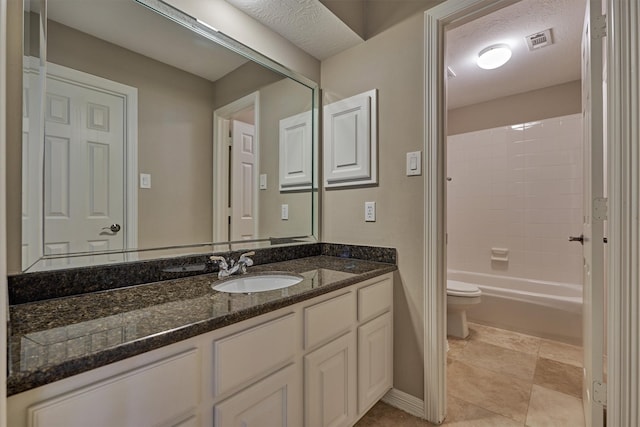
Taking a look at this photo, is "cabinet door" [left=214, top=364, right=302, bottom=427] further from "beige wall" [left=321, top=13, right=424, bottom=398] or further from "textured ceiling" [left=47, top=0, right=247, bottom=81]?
"textured ceiling" [left=47, top=0, right=247, bottom=81]

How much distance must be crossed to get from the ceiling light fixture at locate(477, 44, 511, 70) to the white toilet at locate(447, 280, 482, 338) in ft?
5.90

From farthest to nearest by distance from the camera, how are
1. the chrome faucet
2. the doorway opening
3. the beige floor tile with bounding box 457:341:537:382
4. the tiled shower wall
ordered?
the tiled shower wall, the beige floor tile with bounding box 457:341:537:382, the doorway opening, the chrome faucet

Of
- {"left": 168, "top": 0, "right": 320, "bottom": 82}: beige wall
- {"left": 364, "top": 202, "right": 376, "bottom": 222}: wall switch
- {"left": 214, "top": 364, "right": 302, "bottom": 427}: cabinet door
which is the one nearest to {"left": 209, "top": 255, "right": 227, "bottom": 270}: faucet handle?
{"left": 214, "top": 364, "right": 302, "bottom": 427}: cabinet door

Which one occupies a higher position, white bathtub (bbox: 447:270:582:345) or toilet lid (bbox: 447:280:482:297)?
toilet lid (bbox: 447:280:482:297)

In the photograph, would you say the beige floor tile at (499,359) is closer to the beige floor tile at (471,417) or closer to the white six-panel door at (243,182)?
the beige floor tile at (471,417)

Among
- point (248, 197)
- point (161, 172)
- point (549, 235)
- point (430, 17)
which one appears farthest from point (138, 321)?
point (549, 235)

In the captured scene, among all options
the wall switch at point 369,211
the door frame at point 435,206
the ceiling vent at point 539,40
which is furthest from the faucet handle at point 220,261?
the ceiling vent at point 539,40

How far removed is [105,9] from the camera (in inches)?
45.2

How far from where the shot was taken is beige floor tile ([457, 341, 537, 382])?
2018mm

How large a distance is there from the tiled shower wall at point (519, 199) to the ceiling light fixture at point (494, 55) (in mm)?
1100

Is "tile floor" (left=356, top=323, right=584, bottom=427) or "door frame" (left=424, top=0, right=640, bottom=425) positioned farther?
"tile floor" (left=356, top=323, right=584, bottom=427)

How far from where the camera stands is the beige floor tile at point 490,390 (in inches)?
64.7

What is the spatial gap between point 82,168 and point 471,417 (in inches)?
82.8

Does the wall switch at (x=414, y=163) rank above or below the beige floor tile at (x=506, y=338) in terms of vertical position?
above
